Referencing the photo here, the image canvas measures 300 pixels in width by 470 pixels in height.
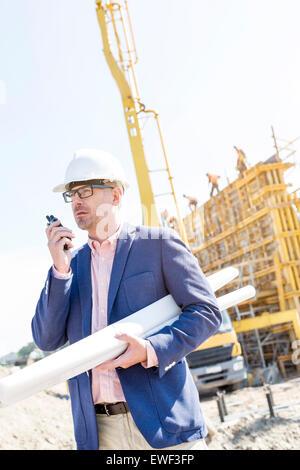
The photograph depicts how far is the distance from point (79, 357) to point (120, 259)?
1.30ft

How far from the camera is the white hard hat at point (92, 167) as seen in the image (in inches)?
56.6

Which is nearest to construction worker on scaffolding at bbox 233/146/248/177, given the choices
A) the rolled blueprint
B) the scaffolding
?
the scaffolding

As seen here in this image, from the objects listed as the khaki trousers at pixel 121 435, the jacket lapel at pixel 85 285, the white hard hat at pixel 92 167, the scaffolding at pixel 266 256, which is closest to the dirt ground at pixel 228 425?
the scaffolding at pixel 266 256

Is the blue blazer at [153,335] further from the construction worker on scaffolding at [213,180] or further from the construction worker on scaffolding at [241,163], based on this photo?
the construction worker on scaffolding at [213,180]

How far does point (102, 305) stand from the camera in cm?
146

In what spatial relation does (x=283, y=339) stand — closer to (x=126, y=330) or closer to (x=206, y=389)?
(x=206, y=389)

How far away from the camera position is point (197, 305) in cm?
140

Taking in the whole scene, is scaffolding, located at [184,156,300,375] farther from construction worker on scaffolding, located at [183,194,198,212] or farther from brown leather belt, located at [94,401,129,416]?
brown leather belt, located at [94,401,129,416]

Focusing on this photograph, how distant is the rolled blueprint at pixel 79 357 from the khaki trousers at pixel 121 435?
0.28m

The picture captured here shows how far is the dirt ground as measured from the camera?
533 centimetres

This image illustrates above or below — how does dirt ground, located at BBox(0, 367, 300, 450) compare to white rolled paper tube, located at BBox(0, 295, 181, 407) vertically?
below

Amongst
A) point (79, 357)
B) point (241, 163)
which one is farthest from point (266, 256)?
point (79, 357)
